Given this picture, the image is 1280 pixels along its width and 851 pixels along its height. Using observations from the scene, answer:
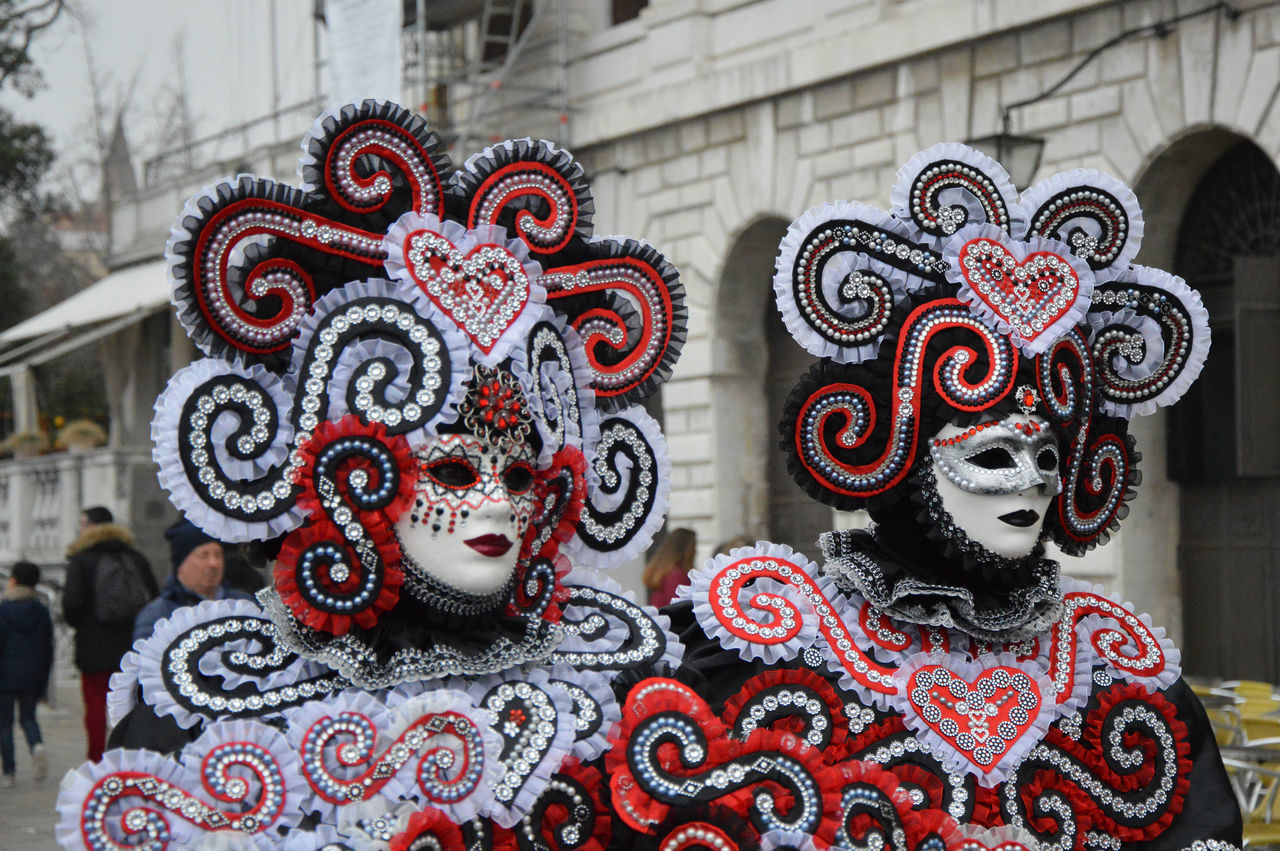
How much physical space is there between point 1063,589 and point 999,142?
16.7ft

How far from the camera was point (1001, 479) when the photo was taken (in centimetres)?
317

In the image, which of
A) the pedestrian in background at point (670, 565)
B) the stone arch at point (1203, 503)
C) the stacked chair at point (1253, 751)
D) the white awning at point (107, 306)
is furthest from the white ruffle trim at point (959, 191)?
the white awning at point (107, 306)

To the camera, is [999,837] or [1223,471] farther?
[1223,471]

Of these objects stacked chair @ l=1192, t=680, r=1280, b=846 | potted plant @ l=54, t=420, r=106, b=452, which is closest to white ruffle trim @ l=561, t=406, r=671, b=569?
stacked chair @ l=1192, t=680, r=1280, b=846

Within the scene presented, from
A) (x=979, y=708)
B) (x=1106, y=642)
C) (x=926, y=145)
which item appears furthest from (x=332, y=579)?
(x=926, y=145)

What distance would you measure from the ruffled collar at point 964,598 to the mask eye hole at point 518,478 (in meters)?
0.80

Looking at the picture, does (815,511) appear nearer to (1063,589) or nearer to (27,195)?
(1063,589)

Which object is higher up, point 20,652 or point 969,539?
point 969,539

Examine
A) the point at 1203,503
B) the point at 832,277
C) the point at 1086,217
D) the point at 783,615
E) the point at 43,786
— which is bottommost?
the point at 43,786

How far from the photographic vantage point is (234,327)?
2918 millimetres

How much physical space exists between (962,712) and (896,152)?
817 cm

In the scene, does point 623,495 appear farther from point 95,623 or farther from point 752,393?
point 752,393

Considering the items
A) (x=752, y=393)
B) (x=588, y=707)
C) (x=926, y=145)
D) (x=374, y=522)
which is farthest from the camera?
(x=752, y=393)

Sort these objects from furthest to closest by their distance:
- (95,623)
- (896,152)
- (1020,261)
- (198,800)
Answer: (896,152) → (95,623) → (1020,261) → (198,800)
